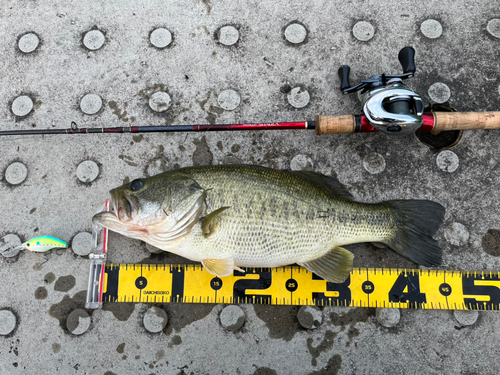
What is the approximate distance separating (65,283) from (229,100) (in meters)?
1.79

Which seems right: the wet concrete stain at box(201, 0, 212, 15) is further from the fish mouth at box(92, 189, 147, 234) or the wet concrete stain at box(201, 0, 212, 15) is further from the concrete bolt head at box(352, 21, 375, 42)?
the fish mouth at box(92, 189, 147, 234)

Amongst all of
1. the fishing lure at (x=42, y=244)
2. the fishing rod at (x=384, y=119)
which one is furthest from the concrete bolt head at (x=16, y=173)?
the fishing lure at (x=42, y=244)

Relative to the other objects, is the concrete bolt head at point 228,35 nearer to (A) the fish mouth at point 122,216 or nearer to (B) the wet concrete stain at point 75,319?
(A) the fish mouth at point 122,216

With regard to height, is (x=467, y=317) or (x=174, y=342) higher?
(x=467, y=317)

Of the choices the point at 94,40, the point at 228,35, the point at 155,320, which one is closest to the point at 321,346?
the point at 155,320

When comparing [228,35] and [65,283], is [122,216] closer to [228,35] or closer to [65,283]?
[65,283]

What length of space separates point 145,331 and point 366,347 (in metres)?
1.52

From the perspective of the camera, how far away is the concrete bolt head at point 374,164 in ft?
7.55

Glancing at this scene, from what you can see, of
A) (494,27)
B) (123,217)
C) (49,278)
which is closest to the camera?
(123,217)

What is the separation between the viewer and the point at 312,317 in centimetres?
217

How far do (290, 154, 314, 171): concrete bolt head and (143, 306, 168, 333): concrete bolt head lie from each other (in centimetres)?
138

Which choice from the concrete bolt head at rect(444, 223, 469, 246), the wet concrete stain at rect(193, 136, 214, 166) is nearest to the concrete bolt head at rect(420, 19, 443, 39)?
the concrete bolt head at rect(444, 223, 469, 246)

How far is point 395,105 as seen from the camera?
1983 millimetres

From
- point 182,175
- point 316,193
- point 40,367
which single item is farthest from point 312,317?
point 40,367
